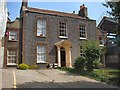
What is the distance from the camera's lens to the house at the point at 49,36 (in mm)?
27531

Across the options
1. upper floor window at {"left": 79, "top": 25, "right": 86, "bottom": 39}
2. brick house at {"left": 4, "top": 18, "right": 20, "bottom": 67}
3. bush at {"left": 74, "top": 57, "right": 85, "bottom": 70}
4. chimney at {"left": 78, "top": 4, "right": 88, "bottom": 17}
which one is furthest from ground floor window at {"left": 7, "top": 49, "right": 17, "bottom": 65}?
chimney at {"left": 78, "top": 4, "right": 88, "bottom": 17}

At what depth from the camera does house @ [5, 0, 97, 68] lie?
1084 inches

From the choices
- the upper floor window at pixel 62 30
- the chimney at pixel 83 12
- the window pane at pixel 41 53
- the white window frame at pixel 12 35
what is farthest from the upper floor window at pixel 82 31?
the white window frame at pixel 12 35

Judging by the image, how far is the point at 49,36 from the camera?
95.1 ft

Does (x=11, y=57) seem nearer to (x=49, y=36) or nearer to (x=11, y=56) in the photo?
(x=11, y=56)

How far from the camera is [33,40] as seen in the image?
27969mm

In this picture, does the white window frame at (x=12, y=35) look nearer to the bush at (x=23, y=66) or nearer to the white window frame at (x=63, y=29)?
the bush at (x=23, y=66)

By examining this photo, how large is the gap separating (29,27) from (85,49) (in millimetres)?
8565

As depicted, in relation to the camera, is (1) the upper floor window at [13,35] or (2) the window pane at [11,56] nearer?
(2) the window pane at [11,56]

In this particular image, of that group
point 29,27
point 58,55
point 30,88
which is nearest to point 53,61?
point 58,55

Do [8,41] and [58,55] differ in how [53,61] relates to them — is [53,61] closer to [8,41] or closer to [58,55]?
[58,55]

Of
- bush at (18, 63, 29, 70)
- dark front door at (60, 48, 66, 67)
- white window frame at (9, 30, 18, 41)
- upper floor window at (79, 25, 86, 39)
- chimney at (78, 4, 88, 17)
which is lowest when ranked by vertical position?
bush at (18, 63, 29, 70)

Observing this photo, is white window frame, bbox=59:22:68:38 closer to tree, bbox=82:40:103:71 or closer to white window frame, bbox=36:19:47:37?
white window frame, bbox=36:19:47:37

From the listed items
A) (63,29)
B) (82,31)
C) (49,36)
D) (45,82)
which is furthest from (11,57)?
(45,82)
